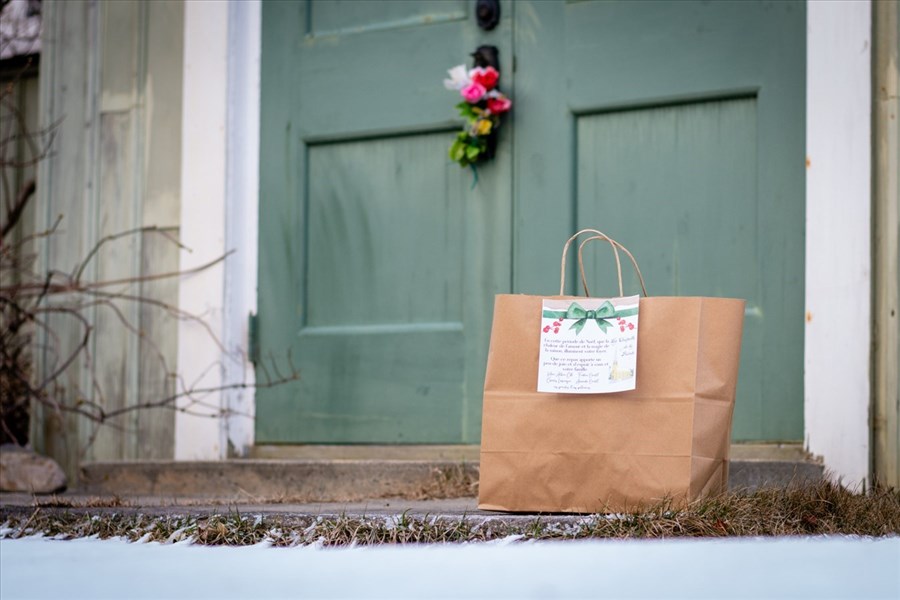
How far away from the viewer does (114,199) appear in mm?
3344

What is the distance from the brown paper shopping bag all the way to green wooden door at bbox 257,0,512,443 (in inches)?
35.4

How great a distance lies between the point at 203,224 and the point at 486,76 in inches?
34.7

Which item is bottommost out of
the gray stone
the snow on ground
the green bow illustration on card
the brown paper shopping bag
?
the gray stone

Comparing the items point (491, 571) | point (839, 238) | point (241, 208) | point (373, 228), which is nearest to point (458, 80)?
point (373, 228)

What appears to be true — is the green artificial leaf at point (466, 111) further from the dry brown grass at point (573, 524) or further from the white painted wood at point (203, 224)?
the dry brown grass at point (573, 524)

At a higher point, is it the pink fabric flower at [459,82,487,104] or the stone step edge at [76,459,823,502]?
the pink fabric flower at [459,82,487,104]

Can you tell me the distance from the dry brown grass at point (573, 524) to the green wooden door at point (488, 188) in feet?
2.13

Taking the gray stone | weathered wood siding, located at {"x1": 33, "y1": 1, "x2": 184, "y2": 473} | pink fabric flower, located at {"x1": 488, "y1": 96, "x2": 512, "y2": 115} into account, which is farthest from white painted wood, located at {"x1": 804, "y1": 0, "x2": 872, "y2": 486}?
the gray stone

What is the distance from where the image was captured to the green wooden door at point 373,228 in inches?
115

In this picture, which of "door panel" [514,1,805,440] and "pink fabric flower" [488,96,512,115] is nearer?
"door panel" [514,1,805,440]

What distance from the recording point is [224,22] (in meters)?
3.18

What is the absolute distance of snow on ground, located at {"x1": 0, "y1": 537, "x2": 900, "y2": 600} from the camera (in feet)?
5.02

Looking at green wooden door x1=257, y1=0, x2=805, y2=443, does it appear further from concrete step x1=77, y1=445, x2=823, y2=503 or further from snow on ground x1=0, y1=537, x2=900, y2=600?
snow on ground x1=0, y1=537, x2=900, y2=600

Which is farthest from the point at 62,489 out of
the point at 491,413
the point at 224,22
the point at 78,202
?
the point at 491,413
